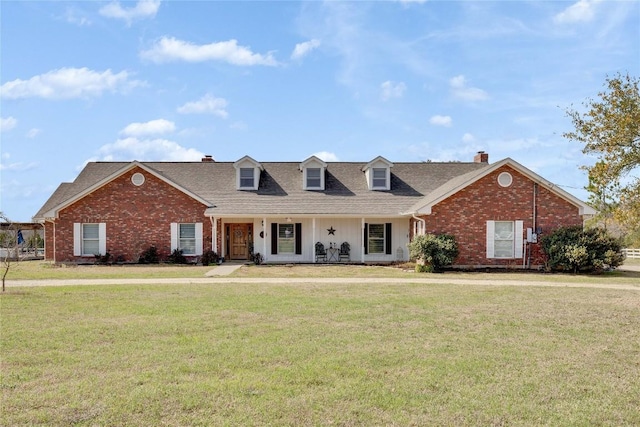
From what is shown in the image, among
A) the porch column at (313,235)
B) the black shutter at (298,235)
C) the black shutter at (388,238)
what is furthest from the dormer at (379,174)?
the black shutter at (298,235)

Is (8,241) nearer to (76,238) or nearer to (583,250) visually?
(76,238)

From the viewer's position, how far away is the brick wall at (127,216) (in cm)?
2598

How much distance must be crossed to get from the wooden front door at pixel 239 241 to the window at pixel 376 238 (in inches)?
249

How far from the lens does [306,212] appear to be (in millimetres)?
25781

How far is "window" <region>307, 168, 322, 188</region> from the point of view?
2914 centimetres

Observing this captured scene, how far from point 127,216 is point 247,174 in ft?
21.7

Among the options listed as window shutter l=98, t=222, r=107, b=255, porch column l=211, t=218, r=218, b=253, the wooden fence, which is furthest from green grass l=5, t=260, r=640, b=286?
→ the wooden fence

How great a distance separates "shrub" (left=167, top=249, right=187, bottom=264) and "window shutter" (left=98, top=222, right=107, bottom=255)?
3.26 metres

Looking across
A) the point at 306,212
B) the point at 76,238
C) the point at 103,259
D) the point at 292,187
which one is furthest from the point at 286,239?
the point at 76,238

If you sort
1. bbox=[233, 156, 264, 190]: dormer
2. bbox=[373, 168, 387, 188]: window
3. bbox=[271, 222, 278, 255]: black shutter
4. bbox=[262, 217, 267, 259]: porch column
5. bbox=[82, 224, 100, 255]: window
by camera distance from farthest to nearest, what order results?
bbox=[373, 168, 387, 188]: window, bbox=[233, 156, 264, 190]: dormer, bbox=[271, 222, 278, 255]: black shutter, bbox=[262, 217, 267, 259]: porch column, bbox=[82, 224, 100, 255]: window

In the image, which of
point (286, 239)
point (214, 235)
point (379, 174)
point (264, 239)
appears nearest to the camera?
point (214, 235)

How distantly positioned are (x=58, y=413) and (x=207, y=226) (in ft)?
68.7

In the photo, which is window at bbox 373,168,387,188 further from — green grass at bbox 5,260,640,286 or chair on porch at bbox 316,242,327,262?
green grass at bbox 5,260,640,286

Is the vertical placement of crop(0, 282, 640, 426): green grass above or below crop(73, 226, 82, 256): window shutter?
below
